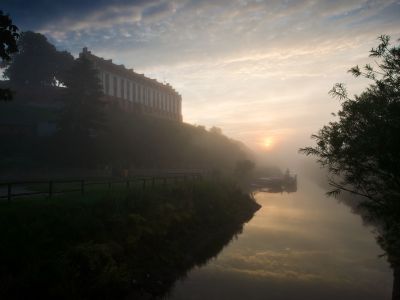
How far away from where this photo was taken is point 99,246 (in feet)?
46.4

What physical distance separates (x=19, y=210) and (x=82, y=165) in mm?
26760

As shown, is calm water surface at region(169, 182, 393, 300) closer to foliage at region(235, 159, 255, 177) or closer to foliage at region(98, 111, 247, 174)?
foliage at region(98, 111, 247, 174)

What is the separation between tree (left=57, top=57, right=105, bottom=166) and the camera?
41.9 m

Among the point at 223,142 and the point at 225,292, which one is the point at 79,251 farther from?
the point at 223,142

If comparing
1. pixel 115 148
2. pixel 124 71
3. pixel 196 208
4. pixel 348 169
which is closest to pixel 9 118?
pixel 115 148

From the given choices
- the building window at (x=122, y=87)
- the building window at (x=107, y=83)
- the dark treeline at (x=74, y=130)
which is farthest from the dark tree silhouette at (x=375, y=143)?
the building window at (x=122, y=87)

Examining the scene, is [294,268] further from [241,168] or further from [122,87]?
[122,87]

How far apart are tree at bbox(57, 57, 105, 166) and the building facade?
465 inches

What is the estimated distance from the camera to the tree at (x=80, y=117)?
41.9m

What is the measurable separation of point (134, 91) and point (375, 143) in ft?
251

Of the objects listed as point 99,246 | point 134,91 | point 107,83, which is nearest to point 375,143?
point 99,246

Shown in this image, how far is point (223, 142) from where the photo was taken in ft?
316

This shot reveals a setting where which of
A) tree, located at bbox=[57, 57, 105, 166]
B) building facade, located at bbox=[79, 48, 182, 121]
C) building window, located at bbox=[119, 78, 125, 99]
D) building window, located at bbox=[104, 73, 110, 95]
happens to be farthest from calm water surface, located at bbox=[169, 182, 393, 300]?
building window, located at bbox=[119, 78, 125, 99]

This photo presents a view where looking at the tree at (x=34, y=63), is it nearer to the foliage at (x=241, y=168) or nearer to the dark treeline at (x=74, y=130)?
the dark treeline at (x=74, y=130)
